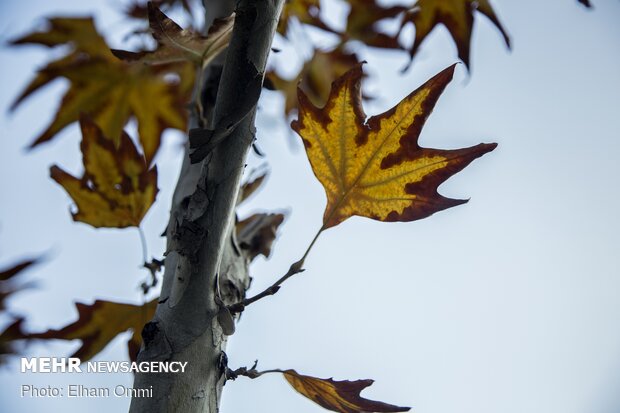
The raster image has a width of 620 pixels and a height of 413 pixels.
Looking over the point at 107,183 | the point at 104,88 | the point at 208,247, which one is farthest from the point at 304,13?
the point at 208,247

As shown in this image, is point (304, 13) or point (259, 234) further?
point (304, 13)

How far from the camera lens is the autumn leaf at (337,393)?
2.05ft

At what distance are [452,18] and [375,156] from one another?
0.47 m

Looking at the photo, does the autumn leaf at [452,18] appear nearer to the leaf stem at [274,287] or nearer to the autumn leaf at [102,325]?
the leaf stem at [274,287]

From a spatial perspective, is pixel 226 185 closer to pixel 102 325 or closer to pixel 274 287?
pixel 274 287

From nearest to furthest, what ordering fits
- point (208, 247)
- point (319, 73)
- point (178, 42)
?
point (208, 247), point (178, 42), point (319, 73)

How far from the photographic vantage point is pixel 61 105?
1.17 m

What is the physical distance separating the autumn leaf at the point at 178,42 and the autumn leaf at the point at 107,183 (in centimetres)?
19

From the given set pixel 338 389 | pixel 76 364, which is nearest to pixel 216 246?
pixel 338 389

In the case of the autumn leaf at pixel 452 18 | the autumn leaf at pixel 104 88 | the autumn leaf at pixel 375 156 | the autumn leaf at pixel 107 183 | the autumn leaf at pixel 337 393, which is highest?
the autumn leaf at pixel 104 88

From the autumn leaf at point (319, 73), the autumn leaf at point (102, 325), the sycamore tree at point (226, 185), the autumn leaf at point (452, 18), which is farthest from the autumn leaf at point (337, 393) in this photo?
the autumn leaf at point (319, 73)

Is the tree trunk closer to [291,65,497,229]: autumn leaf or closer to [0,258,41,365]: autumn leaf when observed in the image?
[291,65,497,229]: autumn leaf

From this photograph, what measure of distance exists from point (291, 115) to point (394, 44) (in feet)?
1.55

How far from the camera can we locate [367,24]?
1188 mm
